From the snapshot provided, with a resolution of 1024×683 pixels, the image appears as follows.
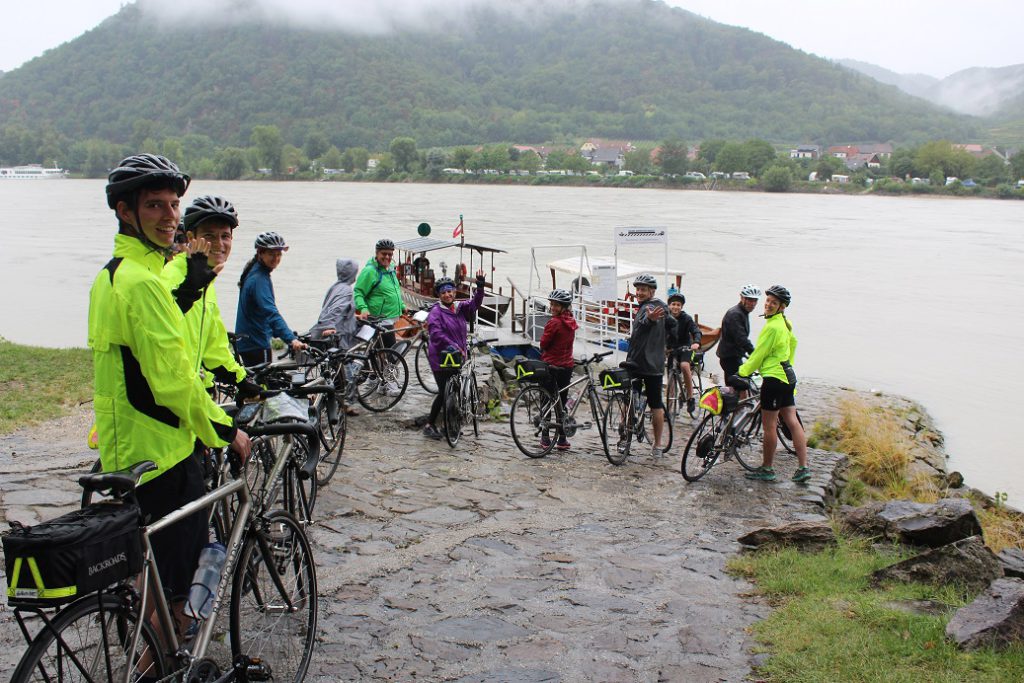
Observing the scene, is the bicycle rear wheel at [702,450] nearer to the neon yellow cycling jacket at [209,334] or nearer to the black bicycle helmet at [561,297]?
the black bicycle helmet at [561,297]

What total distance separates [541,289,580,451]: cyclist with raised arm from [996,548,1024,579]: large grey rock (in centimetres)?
371

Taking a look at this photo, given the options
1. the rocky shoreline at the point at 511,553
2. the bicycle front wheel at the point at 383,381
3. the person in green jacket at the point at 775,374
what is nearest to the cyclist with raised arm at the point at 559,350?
the rocky shoreline at the point at 511,553

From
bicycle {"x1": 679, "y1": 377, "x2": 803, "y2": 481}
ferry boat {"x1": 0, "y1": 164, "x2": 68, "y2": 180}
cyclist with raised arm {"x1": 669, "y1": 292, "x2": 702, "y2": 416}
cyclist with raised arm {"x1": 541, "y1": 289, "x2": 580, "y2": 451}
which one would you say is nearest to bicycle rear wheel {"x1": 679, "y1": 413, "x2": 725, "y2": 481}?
bicycle {"x1": 679, "y1": 377, "x2": 803, "y2": 481}

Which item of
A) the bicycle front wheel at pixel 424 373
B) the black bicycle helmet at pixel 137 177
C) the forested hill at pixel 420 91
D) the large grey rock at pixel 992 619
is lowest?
the bicycle front wheel at pixel 424 373

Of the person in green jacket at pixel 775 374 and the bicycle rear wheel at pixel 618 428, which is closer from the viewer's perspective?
the person in green jacket at pixel 775 374

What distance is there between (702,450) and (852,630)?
135 inches

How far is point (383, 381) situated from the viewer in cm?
908

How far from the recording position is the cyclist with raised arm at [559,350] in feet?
26.5

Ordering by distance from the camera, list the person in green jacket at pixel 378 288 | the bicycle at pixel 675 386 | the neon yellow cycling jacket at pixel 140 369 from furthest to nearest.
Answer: the bicycle at pixel 675 386, the person in green jacket at pixel 378 288, the neon yellow cycling jacket at pixel 140 369

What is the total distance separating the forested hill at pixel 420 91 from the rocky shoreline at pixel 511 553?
11401 cm

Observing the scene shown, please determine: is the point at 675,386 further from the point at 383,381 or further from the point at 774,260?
the point at 774,260

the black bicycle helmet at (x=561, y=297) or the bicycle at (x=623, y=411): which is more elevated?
the black bicycle helmet at (x=561, y=297)

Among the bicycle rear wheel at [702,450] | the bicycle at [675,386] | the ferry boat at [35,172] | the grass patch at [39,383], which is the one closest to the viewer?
the bicycle rear wheel at [702,450]

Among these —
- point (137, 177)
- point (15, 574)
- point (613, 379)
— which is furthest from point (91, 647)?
point (613, 379)
